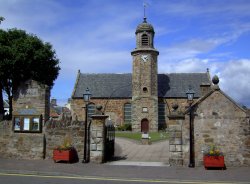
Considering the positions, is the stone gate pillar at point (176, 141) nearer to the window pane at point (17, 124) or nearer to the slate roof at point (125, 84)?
the window pane at point (17, 124)

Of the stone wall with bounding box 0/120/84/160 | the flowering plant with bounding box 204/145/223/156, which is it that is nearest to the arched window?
the stone wall with bounding box 0/120/84/160

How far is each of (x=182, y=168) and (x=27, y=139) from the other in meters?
7.80

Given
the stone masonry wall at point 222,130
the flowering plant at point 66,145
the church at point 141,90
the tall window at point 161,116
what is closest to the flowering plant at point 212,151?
the stone masonry wall at point 222,130

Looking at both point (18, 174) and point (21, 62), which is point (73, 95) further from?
point (18, 174)

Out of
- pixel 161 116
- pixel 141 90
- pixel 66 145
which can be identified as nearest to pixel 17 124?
pixel 66 145

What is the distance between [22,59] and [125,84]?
20125 mm

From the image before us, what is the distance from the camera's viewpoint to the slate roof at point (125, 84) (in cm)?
5006

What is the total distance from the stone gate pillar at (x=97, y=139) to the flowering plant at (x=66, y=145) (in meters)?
1.04

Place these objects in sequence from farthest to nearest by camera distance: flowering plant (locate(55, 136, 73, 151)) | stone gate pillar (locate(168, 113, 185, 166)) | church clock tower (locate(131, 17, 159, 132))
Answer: church clock tower (locate(131, 17, 159, 132)), flowering plant (locate(55, 136, 73, 151)), stone gate pillar (locate(168, 113, 185, 166))

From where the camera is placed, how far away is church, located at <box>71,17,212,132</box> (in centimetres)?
4591

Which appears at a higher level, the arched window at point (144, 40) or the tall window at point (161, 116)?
the arched window at point (144, 40)

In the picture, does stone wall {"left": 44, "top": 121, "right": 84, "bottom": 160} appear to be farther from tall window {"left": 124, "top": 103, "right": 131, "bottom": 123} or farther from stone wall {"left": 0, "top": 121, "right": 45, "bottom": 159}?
tall window {"left": 124, "top": 103, "right": 131, "bottom": 123}

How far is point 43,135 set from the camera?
1593 centimetres

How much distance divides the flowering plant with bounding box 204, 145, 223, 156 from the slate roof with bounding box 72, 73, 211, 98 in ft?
114
